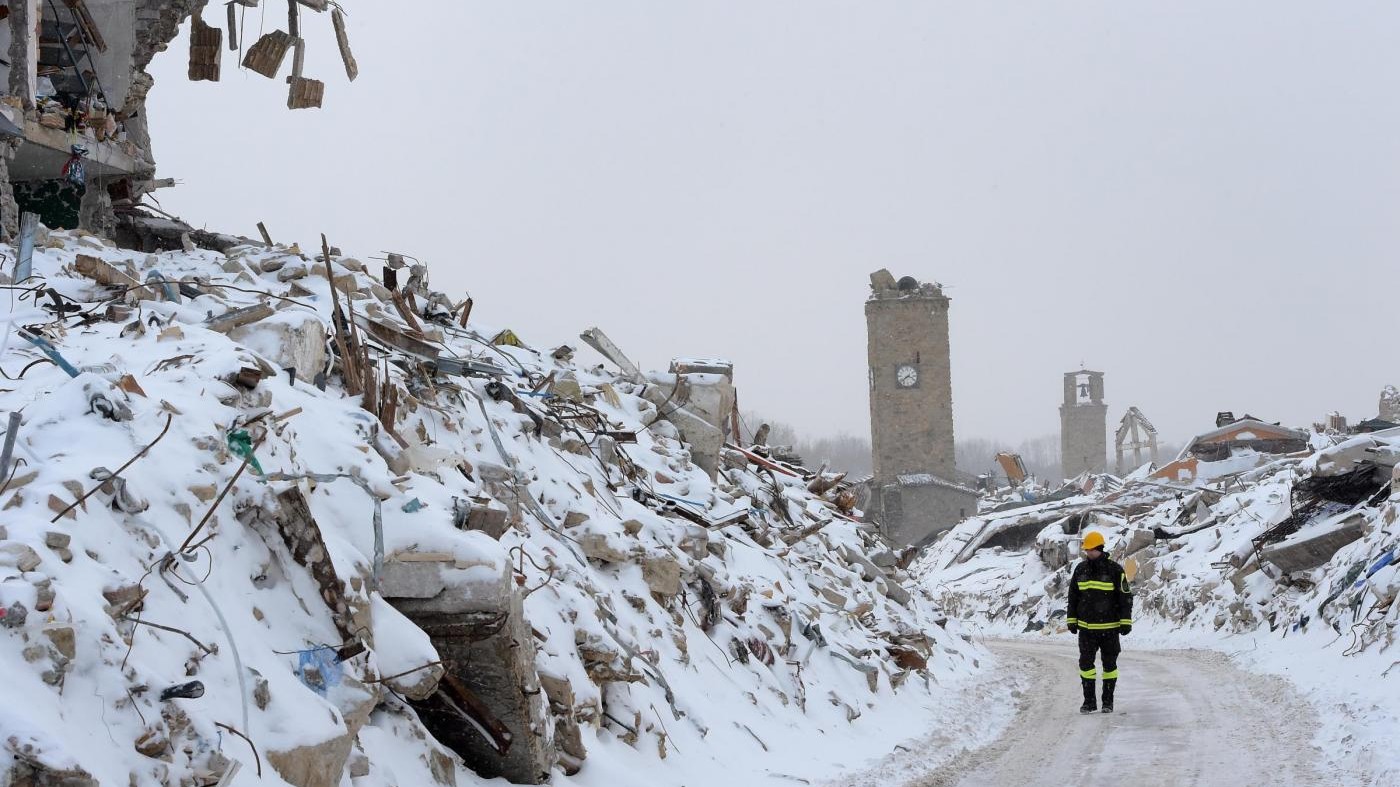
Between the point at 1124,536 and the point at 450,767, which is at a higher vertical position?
the point at 450,767

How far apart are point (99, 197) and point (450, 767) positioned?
1442cm

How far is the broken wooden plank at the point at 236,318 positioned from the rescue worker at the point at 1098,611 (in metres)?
6.60

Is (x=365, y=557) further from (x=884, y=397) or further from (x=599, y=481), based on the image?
(x=884, y=397)

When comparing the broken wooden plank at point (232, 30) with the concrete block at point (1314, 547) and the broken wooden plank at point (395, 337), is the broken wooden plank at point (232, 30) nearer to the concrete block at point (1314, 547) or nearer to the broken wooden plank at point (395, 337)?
the broken wooden plank at point (395, 337)

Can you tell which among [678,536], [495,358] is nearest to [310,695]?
[678,536]

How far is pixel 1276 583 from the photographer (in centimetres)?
1611

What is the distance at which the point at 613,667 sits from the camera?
691 centimetres

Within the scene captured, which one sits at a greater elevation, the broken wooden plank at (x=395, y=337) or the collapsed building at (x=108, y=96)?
the collapsed building at (x=108, y=96)

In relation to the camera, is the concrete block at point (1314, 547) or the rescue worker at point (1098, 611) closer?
the rescue worker at point (1098, 611)

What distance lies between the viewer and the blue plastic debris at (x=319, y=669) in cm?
484

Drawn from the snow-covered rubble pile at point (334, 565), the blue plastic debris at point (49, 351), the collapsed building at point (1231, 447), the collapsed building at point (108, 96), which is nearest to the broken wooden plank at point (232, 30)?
the collapsed building at point (108, 96)

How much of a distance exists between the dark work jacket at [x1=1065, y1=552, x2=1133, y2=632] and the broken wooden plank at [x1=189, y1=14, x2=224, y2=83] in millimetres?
15360

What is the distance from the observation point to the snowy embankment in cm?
963

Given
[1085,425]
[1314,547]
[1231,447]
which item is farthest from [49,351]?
[1085,425]
